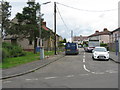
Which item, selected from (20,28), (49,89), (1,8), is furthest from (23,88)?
(1,8)

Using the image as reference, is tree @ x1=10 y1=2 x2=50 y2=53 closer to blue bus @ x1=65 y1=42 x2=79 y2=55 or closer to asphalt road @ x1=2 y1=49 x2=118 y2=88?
blue bus @ x1=65 y1=42 x2=79 y2=55

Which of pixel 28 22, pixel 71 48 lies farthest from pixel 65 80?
pixel 71 48

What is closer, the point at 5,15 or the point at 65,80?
the point at 65,80

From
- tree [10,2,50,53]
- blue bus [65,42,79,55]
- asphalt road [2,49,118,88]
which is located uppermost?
tree [10,2,50,53]

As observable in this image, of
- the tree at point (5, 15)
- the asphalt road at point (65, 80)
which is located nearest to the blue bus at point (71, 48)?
the tree at point (5, 15)

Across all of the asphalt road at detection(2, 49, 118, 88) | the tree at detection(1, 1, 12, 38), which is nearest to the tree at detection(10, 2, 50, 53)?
the tree at detection(1, 1, 12, 38)

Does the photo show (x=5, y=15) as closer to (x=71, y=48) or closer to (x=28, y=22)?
(x=28, y=22)

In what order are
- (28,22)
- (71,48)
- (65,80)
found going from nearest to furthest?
1. (65,80)
2. (28,22)
3. (71,48)

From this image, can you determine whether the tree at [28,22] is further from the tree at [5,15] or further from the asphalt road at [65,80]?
the asphalt road at [65,80]

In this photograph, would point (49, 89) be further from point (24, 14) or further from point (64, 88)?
point (24, 14)

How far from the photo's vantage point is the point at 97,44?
4031cm

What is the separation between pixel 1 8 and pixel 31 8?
6105 millimetres

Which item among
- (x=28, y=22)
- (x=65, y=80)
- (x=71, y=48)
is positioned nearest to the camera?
(x=65, y=80)

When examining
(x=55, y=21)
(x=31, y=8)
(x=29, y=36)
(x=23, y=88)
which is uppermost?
(x=31, y=8)
